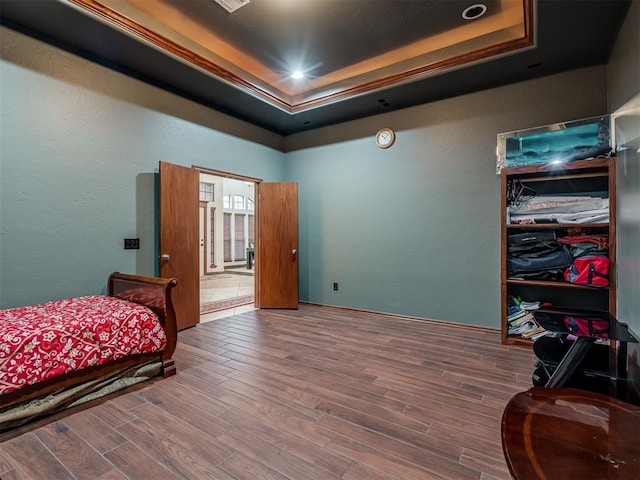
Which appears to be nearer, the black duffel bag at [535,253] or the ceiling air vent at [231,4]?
the ceiling air vent at [231,4]

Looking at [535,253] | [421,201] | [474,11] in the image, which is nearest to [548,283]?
[535,253]

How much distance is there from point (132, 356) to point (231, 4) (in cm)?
303

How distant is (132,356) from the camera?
7.85 ft

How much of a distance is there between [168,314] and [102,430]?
91cm

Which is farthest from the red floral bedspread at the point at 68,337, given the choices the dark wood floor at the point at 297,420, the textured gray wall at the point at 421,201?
the textured gray wall at the point at 421,201

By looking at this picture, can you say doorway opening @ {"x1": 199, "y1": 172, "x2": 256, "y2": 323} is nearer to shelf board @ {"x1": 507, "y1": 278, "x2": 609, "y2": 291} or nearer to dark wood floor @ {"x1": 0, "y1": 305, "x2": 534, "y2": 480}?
dark wood floor @ {"x1": 0, "y1": 305, "x2": 534, "y2": 480}

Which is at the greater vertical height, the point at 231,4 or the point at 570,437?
the point at 231,4

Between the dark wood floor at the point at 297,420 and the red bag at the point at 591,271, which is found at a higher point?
the red bag at the point at 591,271

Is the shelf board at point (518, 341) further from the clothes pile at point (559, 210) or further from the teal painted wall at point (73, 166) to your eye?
the teal painted wall at point (73, 166)

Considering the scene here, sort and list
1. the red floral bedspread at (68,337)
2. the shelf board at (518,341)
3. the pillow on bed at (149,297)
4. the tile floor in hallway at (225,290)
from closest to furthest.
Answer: the red floral bedspread at (68,337) < the pillow on bed at (149,297) < the shelf board at (518,341) < the tile floor in hallway at (225,290)

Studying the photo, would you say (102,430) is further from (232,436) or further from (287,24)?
(287,24)

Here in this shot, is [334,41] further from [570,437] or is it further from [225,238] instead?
[225,238]

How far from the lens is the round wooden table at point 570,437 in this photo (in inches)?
25.9

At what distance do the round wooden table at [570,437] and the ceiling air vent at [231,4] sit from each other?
333 centimetres
